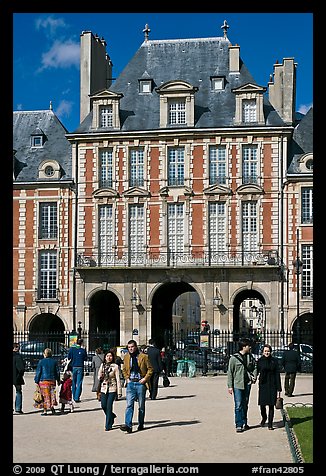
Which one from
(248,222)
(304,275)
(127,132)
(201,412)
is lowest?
(201,412)

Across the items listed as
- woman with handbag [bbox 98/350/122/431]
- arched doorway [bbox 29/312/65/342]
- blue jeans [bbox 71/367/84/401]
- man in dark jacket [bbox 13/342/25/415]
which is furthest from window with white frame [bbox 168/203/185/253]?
woman with handbag [bbox 98/350/122/431]

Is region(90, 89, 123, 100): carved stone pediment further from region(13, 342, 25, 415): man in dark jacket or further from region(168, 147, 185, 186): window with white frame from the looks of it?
region(13, 342, 25, 415): man in dark jacket

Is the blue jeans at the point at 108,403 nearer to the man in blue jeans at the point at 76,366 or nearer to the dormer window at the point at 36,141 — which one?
the man in blue jeans at the point at 76,366

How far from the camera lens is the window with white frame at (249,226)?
42250mm

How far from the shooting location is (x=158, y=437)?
15000 millimetres

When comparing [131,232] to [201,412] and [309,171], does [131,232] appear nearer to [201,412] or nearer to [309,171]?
[309,171]

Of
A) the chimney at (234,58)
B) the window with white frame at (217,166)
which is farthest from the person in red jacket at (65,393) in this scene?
the chimney at (234,58)

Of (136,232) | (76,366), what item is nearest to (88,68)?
(136,232)

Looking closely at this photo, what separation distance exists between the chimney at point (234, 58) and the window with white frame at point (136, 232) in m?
8.91

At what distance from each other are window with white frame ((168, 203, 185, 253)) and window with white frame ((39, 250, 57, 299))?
20.2ft

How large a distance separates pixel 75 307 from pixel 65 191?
6098 mm

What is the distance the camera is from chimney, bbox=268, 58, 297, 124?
45188 mm
